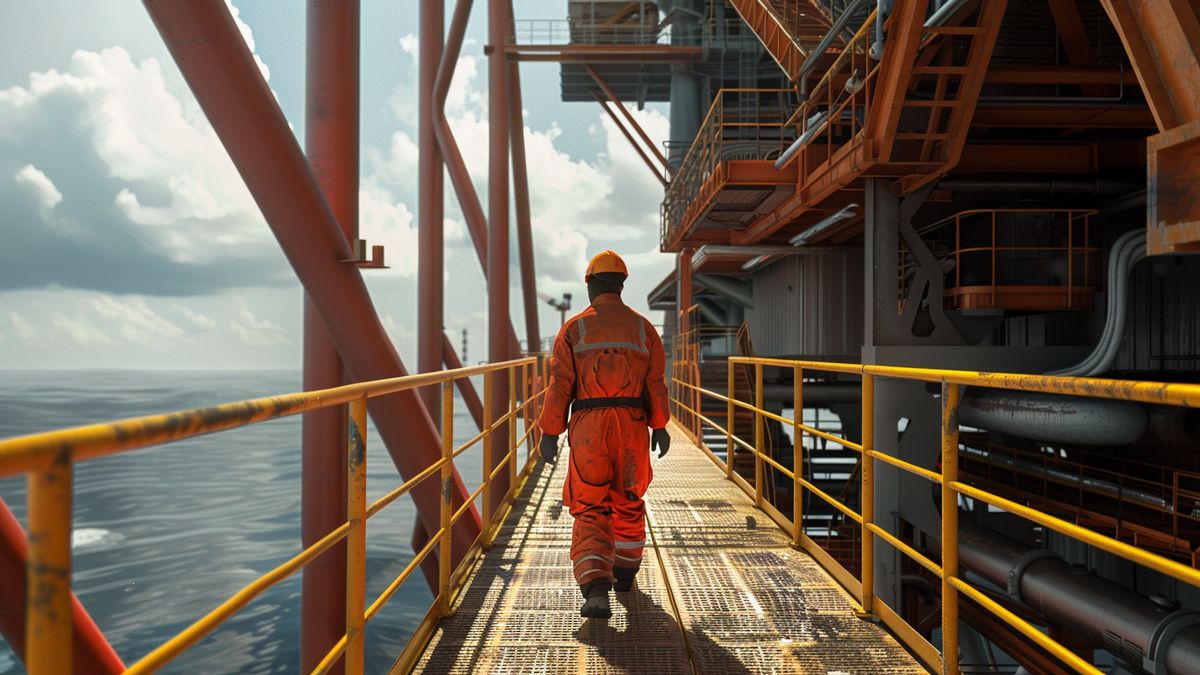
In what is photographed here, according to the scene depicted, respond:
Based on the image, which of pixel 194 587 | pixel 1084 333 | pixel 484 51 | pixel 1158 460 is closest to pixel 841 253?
pixel 1084 333

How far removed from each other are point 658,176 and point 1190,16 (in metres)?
19.1

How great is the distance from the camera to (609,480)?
412 cm

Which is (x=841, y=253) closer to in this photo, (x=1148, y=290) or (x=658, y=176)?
(x=1148, y=290)

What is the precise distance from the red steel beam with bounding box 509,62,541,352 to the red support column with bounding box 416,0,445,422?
118 inches

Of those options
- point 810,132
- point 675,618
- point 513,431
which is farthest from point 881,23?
point 675,618

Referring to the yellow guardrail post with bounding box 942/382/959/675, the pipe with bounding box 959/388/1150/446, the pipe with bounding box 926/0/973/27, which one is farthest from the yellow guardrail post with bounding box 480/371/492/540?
the pipe with bounding box 959/388/1150/446

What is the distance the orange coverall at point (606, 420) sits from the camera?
4.10 m

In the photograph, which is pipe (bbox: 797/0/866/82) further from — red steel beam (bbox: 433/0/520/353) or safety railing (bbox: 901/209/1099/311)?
red steel beam (bbox: 433/0/520/353)

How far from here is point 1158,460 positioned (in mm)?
11109

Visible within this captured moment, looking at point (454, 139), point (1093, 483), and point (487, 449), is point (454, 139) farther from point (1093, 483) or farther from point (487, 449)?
point (1093, 483)

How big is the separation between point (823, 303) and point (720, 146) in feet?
17.6

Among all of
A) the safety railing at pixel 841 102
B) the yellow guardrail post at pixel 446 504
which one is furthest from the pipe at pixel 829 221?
the yellow guardrail post at pixel 446 504

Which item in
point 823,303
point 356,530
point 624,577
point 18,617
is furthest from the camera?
point 823,303

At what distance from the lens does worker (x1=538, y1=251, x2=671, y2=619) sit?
13.4ft
